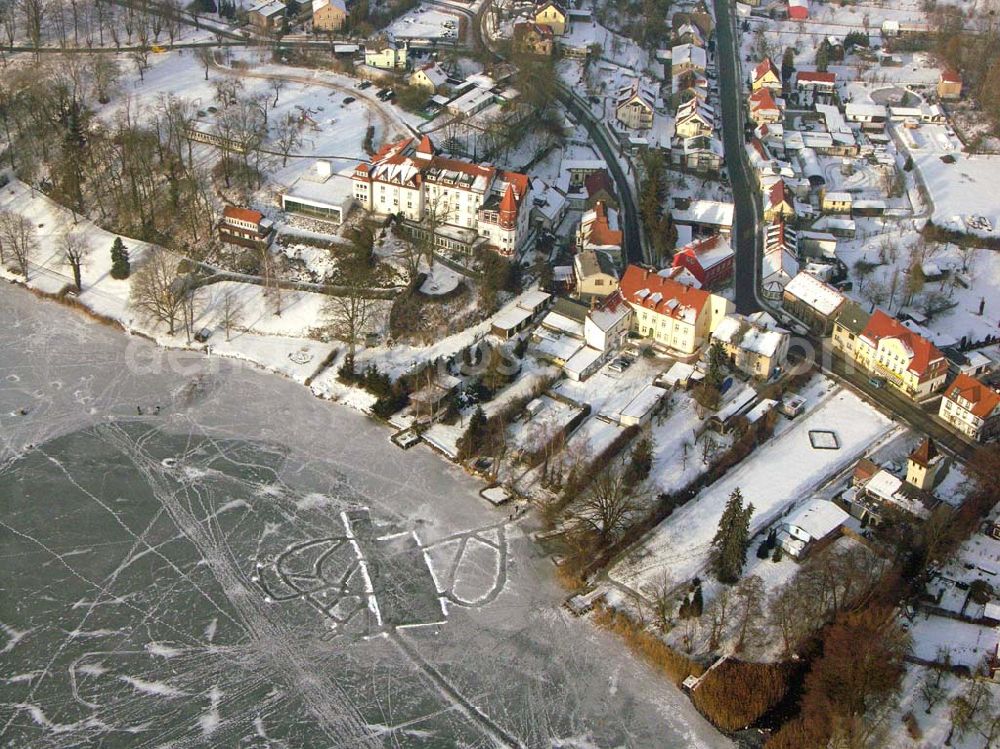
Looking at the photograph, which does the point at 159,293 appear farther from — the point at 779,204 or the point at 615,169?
the point at 779,204

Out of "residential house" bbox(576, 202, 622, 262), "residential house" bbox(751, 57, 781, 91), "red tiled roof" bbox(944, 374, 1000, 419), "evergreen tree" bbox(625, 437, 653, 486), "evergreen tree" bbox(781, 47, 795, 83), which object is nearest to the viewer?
"evergreen tree" bbox(625, 437, 653, 486)

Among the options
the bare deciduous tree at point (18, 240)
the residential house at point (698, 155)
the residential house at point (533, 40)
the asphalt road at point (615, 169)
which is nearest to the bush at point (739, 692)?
the asphalt road at point (615, 169)

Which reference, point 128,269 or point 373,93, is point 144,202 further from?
point 373,93

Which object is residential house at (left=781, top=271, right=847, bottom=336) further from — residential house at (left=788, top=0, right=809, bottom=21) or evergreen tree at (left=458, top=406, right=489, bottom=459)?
residential house at (left=788, top=0, right=809, bottom=21)

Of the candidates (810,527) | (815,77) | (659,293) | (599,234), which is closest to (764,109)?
(815,77)

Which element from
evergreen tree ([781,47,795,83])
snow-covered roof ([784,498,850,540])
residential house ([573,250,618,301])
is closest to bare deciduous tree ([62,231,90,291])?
residential house ([573,250,618,301])

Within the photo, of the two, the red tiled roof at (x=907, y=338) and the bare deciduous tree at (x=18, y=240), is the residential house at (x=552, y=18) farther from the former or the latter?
the red tiled roof at (x=907, y=338)
